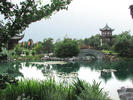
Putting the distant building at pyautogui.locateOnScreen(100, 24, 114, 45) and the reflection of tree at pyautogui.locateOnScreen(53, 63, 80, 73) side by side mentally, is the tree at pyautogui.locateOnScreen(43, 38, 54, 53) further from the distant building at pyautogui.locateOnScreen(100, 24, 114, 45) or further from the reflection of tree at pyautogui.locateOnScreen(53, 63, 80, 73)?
the reflection of tree at pyautogui.locateOnScreen(53, 63, 80, 73)

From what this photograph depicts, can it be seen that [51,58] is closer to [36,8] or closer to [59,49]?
[59,49]

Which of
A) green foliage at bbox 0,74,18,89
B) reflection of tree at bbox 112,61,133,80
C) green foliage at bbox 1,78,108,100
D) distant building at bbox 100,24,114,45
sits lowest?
reflection of tree at bbox 112,61,133,80

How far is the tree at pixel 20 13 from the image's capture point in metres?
3.58

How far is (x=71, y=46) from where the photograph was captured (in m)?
33.5

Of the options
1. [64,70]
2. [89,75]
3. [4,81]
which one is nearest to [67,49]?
[64,70]

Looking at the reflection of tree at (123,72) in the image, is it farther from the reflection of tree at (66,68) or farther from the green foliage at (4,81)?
the green foliage at (4,81)

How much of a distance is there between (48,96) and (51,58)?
32249 millimetres

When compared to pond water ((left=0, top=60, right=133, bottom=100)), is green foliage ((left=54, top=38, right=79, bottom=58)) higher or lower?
higher

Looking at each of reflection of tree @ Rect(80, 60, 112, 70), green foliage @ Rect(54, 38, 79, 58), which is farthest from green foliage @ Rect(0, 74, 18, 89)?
green foliage @ Rect(54, 38, 79, 58)

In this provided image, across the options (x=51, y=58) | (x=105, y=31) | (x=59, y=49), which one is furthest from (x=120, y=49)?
(x=105, y=31)

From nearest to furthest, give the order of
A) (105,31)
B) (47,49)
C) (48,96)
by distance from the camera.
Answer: (48,96)
(47,49)
(105,31)

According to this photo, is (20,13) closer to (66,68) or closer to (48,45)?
(66,68)

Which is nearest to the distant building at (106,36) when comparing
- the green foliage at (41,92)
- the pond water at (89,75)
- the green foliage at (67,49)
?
the green foliage at (67,49)

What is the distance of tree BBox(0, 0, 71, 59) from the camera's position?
11.7ft
